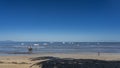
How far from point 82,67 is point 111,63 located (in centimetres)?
222

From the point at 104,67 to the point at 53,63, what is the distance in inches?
137

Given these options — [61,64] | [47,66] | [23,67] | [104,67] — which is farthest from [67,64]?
[23,67]

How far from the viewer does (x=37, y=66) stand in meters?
17.2

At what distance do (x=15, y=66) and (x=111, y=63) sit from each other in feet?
30.2

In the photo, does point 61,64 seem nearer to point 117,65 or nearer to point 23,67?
point 117,65

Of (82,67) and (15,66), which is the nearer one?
(82,67)

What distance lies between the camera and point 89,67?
15.5m

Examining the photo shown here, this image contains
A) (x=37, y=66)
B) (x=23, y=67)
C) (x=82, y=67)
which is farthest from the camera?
(x=23, y=67)

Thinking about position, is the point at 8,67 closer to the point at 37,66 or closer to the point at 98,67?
the point at 37,66

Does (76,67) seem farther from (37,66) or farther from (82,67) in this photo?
(37,66)

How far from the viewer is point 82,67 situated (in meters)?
15.3

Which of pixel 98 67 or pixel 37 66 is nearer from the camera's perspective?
pixel 98 67

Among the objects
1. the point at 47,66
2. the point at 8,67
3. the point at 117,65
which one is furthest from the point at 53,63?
the point at 8,67

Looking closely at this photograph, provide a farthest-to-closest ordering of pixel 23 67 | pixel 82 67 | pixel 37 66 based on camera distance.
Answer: pixel 23 67 < pixel 37 66 < pixel 82 67
